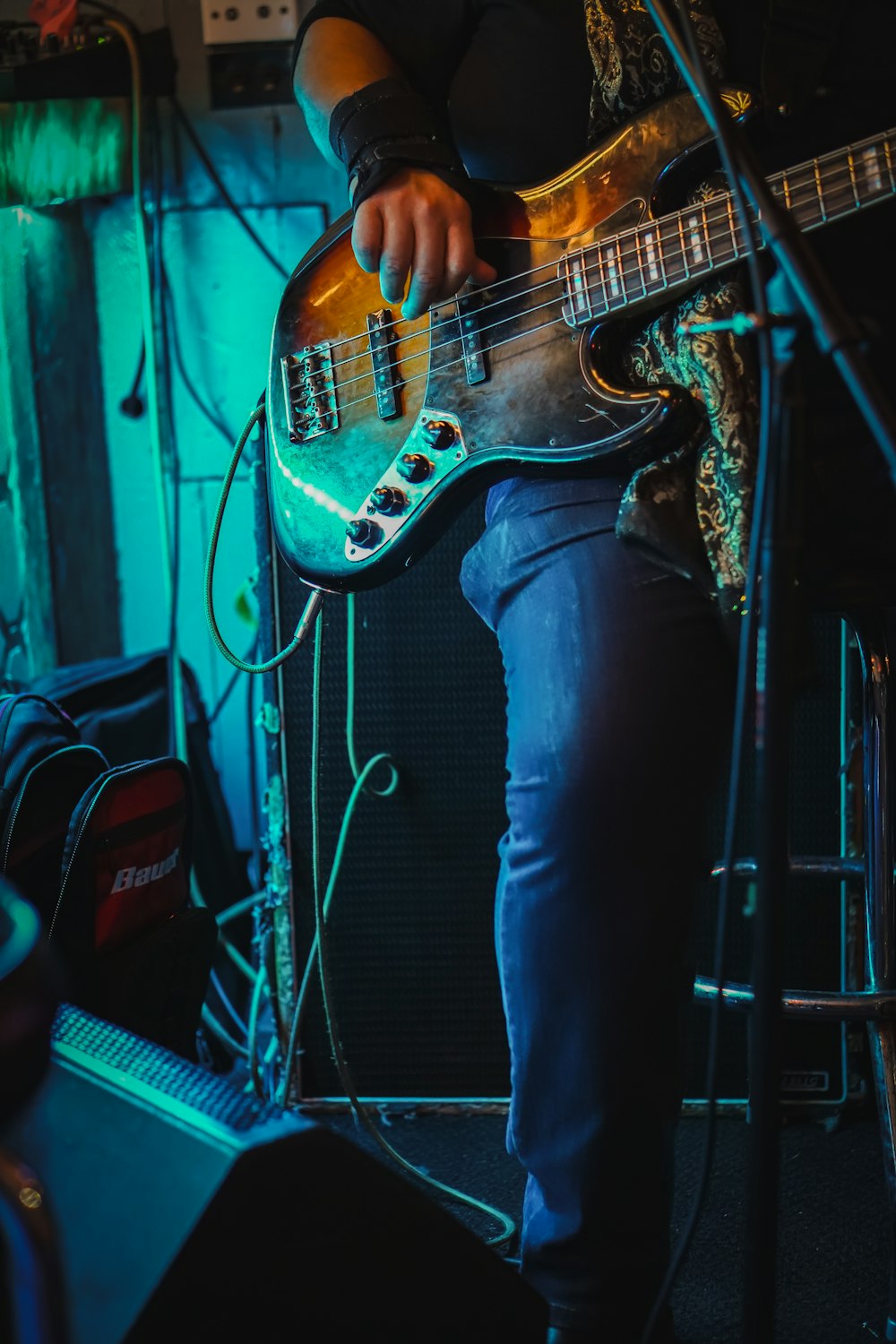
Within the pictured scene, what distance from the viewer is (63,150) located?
1989 mm

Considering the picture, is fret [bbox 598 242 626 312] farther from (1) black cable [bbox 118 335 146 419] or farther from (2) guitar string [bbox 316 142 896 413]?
(1) black cable [bbox 118 335 146 419]

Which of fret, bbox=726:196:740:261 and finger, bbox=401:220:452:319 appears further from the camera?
finger, bbox=401:220:452:319

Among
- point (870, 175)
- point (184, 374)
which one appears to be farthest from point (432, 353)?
point (184, 374)

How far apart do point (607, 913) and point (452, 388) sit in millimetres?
515

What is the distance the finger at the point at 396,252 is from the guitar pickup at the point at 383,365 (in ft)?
0.37

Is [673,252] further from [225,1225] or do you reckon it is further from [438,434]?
[225,1225]

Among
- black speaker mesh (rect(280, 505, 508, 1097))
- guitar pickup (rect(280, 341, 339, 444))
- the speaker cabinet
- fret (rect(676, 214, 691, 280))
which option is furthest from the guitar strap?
the speaker cabinet

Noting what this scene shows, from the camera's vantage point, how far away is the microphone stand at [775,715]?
0.58m

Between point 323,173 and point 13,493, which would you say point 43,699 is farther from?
point 323,173

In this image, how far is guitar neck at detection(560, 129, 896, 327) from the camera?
2.67 feet

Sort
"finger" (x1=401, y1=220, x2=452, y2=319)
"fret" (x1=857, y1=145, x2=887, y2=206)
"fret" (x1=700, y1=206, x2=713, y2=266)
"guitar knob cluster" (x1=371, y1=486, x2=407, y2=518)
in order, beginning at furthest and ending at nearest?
"guitar knob cluster" (x1=371, y1=486, x2=407, y2=518) < "finger" (x1=401, y1=220, x2=452, y2=319) < "fret" (x1=700, y1=206, x2=713, y2=266) < "fret" (x1=857, y1=145, x2=887, y2=206)

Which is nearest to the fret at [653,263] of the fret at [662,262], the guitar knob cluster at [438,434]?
the fret at [662,262]

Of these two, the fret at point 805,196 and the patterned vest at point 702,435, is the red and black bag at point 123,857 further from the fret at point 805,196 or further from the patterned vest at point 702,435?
the fret at point 805,196

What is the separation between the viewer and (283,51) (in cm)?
202
